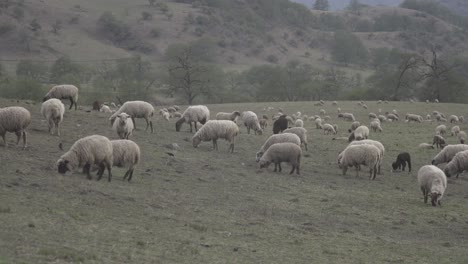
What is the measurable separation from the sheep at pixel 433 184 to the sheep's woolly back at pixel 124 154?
8965 millimetres

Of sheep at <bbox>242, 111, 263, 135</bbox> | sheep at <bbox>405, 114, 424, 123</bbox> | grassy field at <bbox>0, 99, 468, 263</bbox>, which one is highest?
sheep at <bbox>405, 114, 424, 123</bbox>

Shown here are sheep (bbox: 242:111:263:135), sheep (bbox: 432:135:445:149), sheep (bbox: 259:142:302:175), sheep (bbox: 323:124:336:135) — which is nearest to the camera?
sheep (bbox: 259:142:302:175)

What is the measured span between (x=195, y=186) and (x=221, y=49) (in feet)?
324

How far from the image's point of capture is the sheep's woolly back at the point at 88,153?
1425 centimetres

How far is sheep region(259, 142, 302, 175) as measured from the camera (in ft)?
65.3

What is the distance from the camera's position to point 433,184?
16.9 m

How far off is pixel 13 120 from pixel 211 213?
7.39 metres

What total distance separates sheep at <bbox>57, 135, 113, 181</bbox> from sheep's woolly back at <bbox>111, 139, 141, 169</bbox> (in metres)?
0.58

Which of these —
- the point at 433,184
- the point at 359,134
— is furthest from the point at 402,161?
the point at 433,184

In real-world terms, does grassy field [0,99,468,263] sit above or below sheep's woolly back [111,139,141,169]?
below

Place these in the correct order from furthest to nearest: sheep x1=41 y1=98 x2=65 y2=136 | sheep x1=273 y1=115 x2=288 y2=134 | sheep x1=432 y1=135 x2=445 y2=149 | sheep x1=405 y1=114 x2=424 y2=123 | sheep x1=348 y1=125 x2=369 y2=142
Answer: sheep x1=405 y1=114 x2=424 y2=123 < sheep x1=432 y1=135 x2=445 y2=149 < sheep x1=273 y1=115 x2=288 y2=134 < sheep x1=348 y1=125 x2=369 y2=142 < sheep x1=41 y1=98 x2=65 y2=136

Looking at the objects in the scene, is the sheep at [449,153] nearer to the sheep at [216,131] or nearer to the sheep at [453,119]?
the sheep at [216,131]

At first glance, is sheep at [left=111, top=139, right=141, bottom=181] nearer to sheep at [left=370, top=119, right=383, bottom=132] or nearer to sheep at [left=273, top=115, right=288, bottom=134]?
sheep at [left=273, top=115, right=288, bottom=134]

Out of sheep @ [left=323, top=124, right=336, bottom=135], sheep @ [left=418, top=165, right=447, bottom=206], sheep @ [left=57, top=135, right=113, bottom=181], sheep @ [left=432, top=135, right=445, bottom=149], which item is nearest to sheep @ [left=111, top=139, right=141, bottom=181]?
sheep @ [left=57, top=135, right=113, bottom=181]
